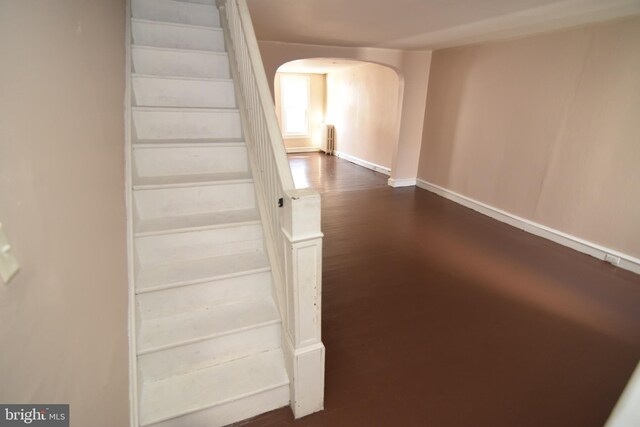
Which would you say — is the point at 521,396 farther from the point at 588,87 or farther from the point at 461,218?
the point at 588,87

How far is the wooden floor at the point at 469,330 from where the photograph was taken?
161cm

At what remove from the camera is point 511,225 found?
13.1 feet

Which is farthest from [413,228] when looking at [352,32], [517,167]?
[352,32]

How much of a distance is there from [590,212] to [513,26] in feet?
7.01

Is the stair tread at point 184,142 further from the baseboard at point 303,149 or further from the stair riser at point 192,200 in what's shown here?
the baseboard at point 303,149

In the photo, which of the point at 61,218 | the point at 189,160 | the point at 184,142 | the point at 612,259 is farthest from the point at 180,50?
the point at 612,259

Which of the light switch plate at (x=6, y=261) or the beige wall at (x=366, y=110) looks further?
the beige wall at (x=366, y=110)

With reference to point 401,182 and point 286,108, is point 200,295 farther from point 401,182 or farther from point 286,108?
point 286,108

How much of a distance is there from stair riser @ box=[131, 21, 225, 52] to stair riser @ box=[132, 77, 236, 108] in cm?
47

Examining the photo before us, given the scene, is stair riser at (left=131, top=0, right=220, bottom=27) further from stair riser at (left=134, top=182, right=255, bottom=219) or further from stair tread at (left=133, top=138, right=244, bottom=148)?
stair riser at (left=134, top=182, right=255, bottom=219)

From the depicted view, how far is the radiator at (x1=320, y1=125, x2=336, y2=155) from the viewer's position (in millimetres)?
8812

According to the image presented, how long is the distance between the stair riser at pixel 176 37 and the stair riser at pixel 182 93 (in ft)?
1.54

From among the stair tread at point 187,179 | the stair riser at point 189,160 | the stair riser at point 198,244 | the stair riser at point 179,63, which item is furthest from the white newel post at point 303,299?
the stair riser at point 179,63

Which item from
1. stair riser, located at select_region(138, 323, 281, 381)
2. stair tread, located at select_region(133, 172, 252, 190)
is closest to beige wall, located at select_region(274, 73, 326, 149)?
stair tread, located at select_region(133, 172, 252, 190)
